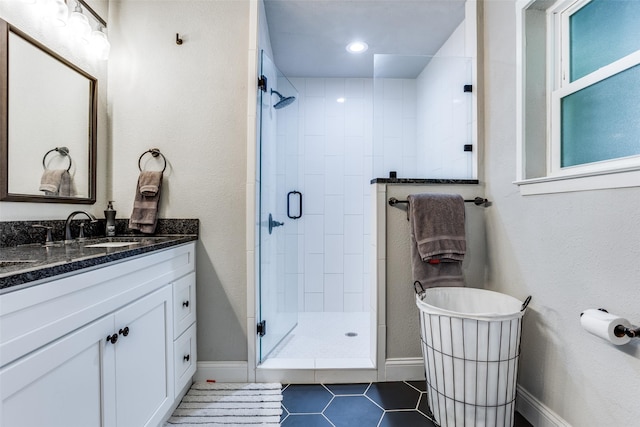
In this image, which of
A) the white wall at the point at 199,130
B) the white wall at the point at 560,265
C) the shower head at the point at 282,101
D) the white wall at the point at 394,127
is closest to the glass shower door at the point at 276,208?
the shower head at the point at 282,101

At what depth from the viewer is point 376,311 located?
1830 millimetres

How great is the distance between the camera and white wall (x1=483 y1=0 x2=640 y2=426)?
3.50ft

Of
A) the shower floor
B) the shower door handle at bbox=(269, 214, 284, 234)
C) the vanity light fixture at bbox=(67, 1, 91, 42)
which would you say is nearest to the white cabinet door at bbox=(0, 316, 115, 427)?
the shower floor

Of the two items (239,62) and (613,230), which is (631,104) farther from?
(239,62)

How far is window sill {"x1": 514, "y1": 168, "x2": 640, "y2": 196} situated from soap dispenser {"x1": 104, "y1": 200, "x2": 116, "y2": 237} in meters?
2.20

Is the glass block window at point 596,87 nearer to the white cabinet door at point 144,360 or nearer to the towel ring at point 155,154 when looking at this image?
the white cabinet door at point 144,360

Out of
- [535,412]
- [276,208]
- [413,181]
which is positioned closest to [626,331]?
[535,412]

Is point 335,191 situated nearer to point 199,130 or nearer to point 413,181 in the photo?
point 413,181

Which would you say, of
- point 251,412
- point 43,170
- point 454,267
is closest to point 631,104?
point 454,267

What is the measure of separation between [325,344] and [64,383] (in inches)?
66.5

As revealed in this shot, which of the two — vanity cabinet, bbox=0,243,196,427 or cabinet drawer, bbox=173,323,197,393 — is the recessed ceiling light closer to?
vanity cabinet, bbox=0,243,196,427

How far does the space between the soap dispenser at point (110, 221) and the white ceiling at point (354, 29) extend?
165cm

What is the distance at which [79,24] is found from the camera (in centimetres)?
161

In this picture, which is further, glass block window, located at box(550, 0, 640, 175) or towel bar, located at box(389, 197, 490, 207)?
towel bar, located at box(389, 197, 490, 207)
